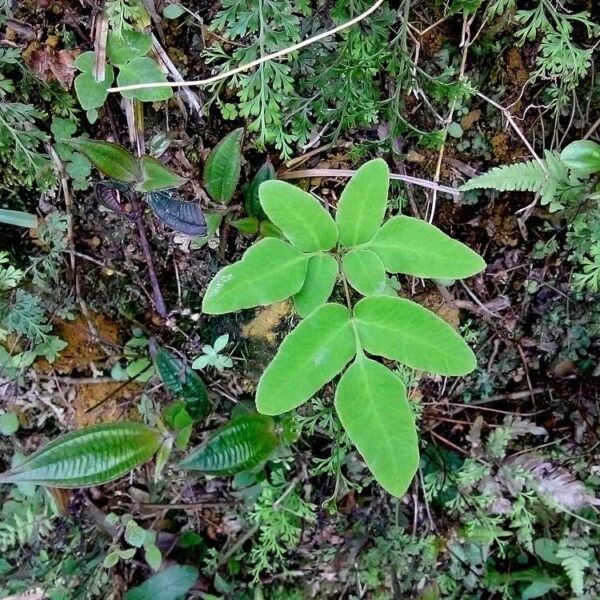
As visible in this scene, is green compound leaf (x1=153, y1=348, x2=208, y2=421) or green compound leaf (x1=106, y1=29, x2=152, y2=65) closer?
green compound leaf (x1=106, y1=29, x2=152, y2=65)

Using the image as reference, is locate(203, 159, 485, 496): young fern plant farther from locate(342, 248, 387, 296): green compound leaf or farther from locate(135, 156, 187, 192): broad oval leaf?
locate(135, 156, 187, 192): broad oval leaf

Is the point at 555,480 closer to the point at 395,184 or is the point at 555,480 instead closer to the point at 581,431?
the point at 581,431

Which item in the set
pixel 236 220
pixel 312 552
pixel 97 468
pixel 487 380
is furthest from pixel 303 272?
pixel 312 552

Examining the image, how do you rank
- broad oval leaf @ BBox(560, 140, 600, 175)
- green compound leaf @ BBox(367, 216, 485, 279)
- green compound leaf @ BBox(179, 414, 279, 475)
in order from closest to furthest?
green compound leaf @ BBox(367, 216, 485, 279)
broad oval leaf @ BBox(560, 140, 600, 175)
green compound leaf @ BBox(179, 414, 279, 475)

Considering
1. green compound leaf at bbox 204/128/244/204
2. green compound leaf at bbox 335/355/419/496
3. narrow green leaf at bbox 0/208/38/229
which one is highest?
green compound leaf at bbox 204/128/244/204

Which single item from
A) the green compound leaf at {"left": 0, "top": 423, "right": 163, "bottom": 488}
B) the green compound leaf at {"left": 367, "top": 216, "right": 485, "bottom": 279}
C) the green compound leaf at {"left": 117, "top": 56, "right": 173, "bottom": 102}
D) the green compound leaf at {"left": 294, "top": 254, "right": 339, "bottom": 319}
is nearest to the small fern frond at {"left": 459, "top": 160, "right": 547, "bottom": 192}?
the green compound leaf at {"left": 367, "top": 216, "right": 485, "bottom": 279}

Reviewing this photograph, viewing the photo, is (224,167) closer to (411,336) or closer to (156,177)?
(156,177)

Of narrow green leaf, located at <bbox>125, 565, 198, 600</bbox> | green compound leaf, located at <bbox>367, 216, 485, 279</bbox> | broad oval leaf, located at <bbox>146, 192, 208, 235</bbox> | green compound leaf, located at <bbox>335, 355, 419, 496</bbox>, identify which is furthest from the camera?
narrow green leaf, located at <bbox>125, 565, 198, 600</bbox>
